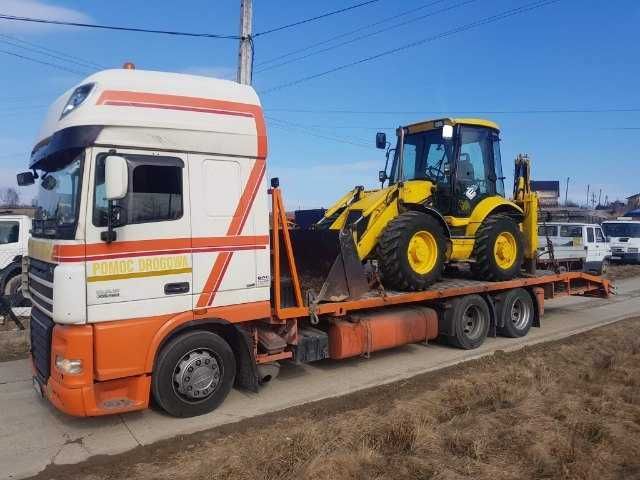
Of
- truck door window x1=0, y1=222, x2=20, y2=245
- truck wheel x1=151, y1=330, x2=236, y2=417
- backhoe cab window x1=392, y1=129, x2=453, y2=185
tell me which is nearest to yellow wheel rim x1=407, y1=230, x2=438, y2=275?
backhoe cab window x1=392, y1=129, x2=453, y2=185

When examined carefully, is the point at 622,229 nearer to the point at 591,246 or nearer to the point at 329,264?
the point at 591,246

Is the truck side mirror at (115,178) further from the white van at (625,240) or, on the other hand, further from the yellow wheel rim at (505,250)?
the white van at (625,240)

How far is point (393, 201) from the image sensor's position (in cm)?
833

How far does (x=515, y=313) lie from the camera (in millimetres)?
9914

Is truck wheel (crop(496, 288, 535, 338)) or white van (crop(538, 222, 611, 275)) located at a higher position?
white van (crop(538, 222, 611, 275))

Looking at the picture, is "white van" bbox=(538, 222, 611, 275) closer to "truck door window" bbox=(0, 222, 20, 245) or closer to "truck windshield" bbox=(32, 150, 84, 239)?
"truck door window" bbox=(0, 222, 20, 245)

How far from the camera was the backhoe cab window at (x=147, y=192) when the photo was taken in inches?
196

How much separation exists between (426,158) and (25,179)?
618cm

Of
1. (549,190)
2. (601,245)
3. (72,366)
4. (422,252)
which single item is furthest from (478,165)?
(601,245)

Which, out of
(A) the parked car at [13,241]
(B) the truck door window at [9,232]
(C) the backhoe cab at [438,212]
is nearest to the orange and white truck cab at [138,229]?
(C) the backhoe cab at [438,212]

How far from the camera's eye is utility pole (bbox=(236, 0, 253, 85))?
12898 mm

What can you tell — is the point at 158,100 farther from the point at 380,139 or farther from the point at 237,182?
the point at 380,139

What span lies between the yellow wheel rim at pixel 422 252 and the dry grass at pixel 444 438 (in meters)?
2.00

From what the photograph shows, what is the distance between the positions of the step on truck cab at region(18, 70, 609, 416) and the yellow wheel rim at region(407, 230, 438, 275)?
206 centimetres
